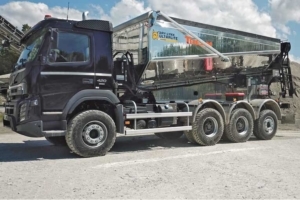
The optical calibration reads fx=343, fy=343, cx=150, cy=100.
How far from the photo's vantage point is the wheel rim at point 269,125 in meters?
10.9

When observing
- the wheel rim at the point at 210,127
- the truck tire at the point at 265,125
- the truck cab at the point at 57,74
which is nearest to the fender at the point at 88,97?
the truck cab at the point at 57,74

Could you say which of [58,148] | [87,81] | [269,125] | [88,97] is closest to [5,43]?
[87,81]

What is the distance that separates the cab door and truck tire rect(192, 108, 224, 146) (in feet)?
10.5

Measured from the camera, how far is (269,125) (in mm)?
11102

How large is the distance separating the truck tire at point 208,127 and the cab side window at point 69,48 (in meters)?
3.51

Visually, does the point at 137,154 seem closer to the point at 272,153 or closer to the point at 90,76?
the point at 90,76

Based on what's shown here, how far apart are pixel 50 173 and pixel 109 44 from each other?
3.37 m

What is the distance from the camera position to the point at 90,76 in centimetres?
774

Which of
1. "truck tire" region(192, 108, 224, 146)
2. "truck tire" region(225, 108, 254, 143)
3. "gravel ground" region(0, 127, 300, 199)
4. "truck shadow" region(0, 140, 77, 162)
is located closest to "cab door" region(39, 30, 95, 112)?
"truck shadow" region(0, 140, 77, 162)

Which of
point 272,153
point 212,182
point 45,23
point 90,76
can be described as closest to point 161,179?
point 212,182

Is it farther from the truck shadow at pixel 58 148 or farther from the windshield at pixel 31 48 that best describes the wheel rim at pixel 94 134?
the windshield at pixel 31 48

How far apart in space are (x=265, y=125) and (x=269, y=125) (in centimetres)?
25

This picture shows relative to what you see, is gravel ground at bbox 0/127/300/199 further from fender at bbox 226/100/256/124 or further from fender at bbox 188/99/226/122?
fender at bbox 226/100/256/124

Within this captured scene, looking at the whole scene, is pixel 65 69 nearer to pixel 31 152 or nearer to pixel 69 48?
pixel 69 48
